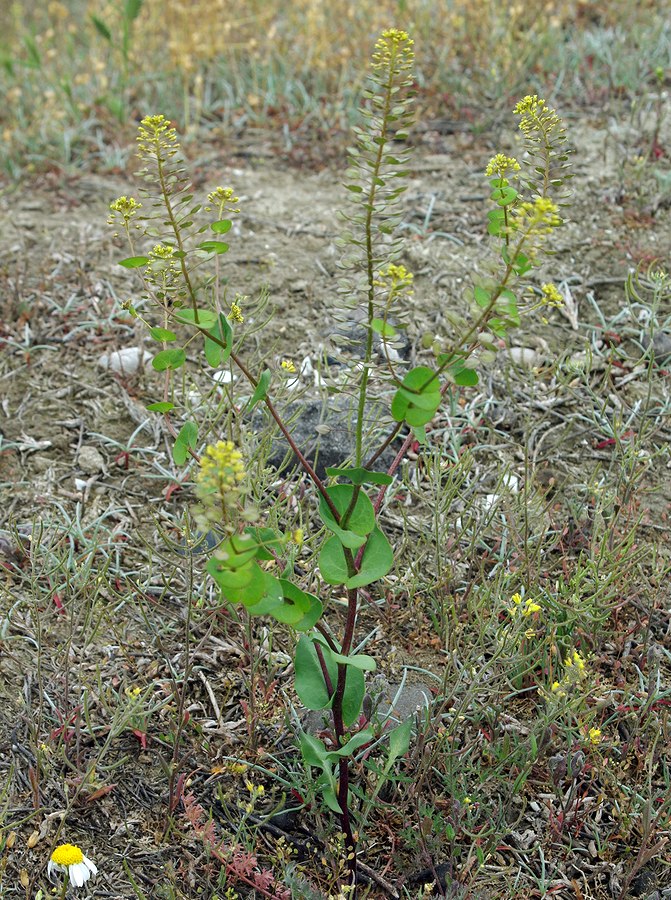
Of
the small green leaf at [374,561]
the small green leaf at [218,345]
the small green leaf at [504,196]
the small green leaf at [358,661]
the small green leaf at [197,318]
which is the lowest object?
the small green leaf at [358,661]

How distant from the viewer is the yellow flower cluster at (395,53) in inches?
66.8

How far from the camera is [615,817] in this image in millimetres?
2293

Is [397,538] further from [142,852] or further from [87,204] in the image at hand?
[87,204]

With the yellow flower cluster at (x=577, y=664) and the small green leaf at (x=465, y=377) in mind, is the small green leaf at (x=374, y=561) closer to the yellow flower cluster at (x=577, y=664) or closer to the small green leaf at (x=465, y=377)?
the small green leaf at (x=465, y=377)

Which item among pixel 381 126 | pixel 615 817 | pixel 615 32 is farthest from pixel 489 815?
pixel 615 32

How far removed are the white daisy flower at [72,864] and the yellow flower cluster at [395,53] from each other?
181cm

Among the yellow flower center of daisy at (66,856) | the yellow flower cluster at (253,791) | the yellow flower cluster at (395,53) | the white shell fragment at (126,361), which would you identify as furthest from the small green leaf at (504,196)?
the white shell fragment at (126,361)

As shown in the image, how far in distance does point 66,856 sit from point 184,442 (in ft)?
3.20

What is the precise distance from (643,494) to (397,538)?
33.4 inches

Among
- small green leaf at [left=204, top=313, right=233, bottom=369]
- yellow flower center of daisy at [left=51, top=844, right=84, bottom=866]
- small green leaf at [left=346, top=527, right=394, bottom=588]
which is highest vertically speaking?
small green leaf at [left=204, top=313, right=233, bottom=369]

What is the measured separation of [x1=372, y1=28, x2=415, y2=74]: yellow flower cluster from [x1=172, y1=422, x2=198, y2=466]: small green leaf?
0.87 m

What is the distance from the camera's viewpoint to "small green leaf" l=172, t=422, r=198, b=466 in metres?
2.04

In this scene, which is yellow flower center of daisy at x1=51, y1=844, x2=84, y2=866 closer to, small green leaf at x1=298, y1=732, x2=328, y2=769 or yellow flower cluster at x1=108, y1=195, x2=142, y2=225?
small green leaf at x1=298, y1=732, x2=328, y2=769

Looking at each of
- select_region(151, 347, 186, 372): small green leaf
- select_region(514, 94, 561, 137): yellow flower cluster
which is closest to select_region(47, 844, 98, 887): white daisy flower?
select_region(151, 347, 186, 372): small green leaf
